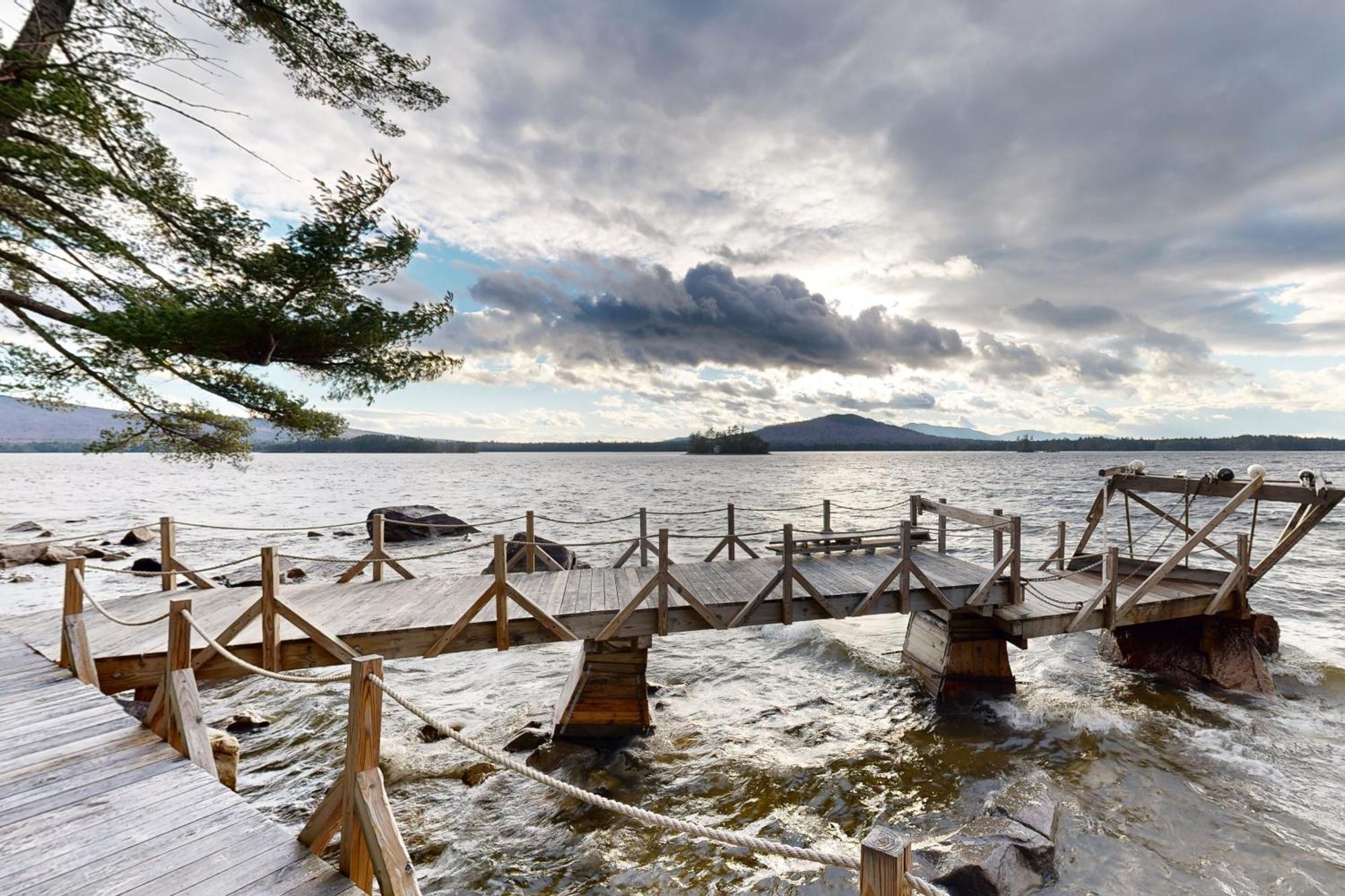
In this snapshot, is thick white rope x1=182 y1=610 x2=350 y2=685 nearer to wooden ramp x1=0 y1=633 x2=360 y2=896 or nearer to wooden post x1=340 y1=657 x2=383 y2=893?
wooden post x1=340 y1=657 x2=383 y2=893

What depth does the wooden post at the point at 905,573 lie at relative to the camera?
851 cm

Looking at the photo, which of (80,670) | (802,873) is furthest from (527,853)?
(80,670)

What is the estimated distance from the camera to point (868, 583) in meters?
9.18

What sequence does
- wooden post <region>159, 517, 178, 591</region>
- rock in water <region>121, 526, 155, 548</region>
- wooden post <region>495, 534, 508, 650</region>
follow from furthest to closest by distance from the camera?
rock in water <region>121, 526, 155, 548</region>
wooden post <region>159, 517, 178, 591</region>
wooden post <region>495, 534, 508, 650</region>

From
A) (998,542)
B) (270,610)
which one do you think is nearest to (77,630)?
(270,610)

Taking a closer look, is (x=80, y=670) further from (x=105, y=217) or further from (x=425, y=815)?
(x=105, y=217)

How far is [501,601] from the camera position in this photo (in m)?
7.09

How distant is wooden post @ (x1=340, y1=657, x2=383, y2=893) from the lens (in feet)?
9.73

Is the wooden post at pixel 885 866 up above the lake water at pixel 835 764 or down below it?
above

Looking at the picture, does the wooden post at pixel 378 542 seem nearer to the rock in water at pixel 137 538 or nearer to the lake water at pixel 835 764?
the lake water at pixel 835 764

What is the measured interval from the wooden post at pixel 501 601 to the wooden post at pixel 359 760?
3.97 m

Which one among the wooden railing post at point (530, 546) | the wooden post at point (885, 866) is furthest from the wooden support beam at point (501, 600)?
the wooden post at point (885, 866)

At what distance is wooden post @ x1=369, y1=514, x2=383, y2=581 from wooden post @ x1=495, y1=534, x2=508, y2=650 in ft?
11.7

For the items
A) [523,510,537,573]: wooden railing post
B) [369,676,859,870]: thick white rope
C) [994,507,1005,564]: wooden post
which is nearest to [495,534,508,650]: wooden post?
[523,510,537,573]: wooden railing post
